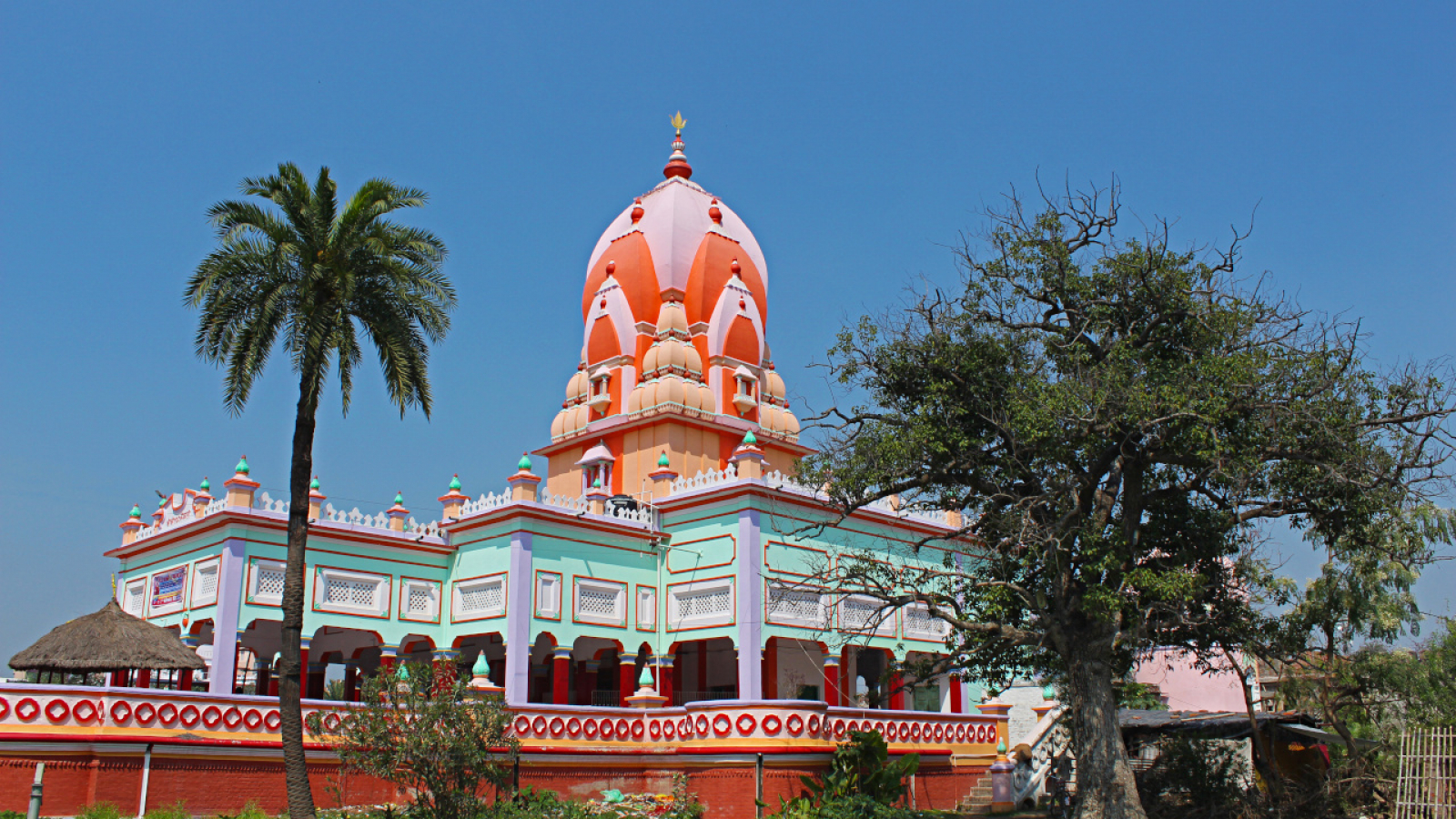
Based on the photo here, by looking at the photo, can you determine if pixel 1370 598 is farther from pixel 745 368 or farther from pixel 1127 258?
pixel 745 368

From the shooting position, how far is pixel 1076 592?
63.1 ft

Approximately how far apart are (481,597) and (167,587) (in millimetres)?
7165

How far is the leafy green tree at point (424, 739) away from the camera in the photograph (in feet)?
54.4

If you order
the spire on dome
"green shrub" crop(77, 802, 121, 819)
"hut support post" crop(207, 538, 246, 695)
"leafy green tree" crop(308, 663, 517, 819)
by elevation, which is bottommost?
"green shrub" crop(77, 802, 121, 819)

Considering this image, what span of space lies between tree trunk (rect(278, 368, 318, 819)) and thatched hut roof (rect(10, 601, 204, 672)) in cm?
526

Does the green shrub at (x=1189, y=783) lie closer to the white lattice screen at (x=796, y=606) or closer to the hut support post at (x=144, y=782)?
the white lattice screen at (x=796, y=606)

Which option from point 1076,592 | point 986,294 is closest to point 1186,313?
point 986,294

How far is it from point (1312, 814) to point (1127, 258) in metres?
10.2

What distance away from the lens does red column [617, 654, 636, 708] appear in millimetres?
26797

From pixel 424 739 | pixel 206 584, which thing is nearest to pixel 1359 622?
pixel 424 739

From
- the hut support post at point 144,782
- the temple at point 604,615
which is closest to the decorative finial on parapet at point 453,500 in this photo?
the temple at point 604,615

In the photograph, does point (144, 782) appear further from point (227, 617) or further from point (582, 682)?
point (582, 682)

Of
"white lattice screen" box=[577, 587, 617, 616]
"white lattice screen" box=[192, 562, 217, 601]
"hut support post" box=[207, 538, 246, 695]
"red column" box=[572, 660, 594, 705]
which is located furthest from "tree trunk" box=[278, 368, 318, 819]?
"red column" box=[572, 660, 594, 705]

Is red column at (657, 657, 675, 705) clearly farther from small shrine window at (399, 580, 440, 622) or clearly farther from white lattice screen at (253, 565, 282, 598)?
white lattice screen at (253, 565, 282, 598)
